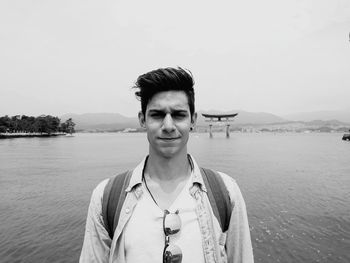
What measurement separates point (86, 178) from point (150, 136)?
18.8 metres

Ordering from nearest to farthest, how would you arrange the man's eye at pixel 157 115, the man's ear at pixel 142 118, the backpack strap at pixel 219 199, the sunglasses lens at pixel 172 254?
the sunglasses lens at pixel 172 254, the backpack strap at pixel 219 199, the man's eye at pixel 157 115, the man's ear at pixel 142 118

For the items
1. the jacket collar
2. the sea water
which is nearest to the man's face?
the jacket collar

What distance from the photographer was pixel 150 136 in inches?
80.1

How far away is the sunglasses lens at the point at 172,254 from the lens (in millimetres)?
1708

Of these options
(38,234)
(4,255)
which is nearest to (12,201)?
(38,234)

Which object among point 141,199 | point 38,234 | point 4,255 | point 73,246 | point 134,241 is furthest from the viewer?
point 38,234

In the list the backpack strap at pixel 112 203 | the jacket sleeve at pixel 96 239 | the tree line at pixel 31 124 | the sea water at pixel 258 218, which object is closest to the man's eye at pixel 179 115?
the backpack strap at pixel 112 203

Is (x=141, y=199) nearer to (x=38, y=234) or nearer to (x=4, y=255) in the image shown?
(x=4, y=255)

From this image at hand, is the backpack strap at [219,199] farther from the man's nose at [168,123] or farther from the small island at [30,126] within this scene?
the small island at [30,126]

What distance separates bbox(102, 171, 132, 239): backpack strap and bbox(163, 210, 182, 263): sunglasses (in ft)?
1.29

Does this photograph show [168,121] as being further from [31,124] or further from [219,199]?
[31,124]

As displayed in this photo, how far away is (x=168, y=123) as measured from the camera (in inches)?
77.6

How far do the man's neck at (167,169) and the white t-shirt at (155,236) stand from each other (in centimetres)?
30

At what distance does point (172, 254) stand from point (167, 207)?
37 centimetres
